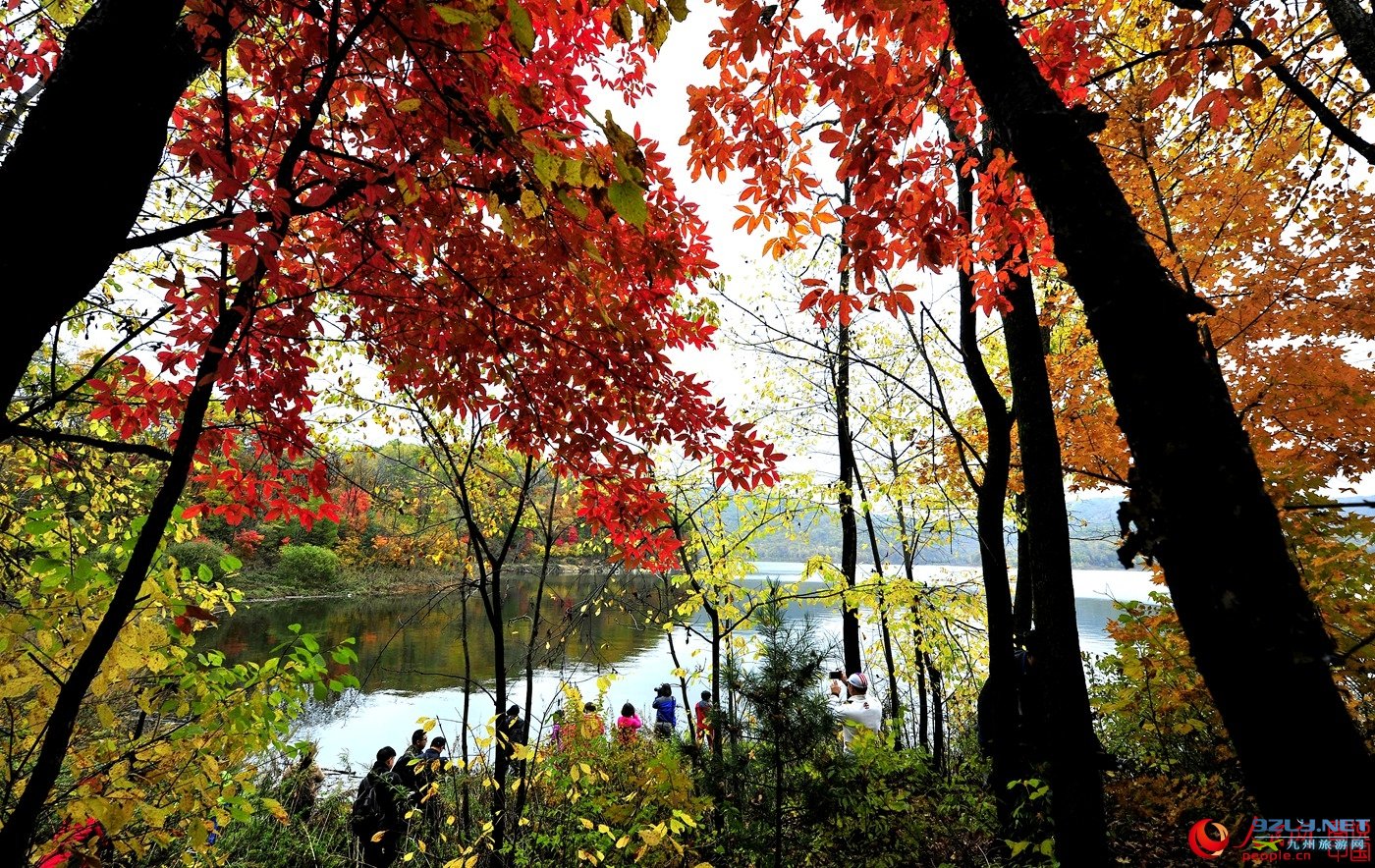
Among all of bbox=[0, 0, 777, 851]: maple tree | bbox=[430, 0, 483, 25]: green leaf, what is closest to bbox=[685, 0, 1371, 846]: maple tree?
bbox=[0, 0, 777, 851]: maple tree

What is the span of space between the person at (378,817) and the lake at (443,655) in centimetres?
79

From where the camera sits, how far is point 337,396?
17.6 ft

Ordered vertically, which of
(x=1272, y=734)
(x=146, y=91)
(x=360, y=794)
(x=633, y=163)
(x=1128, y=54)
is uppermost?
(x=1128, y=54)

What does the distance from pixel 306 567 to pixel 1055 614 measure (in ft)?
120

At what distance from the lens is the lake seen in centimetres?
632

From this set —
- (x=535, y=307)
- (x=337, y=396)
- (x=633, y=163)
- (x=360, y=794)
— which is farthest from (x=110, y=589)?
(x=360, y=794)

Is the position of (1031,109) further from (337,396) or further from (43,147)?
(337,396)

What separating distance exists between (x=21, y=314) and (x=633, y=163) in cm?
146

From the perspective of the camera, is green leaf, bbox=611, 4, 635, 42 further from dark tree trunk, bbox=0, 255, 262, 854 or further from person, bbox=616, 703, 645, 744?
person, bbox=616, 703, 645, 744

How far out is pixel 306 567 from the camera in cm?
3034

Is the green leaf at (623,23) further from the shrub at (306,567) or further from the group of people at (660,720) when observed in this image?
the shrub at (306,567)

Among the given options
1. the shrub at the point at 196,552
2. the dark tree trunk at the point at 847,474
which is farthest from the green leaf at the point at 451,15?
the shrub at the point at 196,552

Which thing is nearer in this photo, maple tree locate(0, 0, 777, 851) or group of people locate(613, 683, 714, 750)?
maple tree locate(0, 0, 777, 851)

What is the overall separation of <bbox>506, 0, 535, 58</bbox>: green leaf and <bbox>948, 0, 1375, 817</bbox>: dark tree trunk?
1.25m
